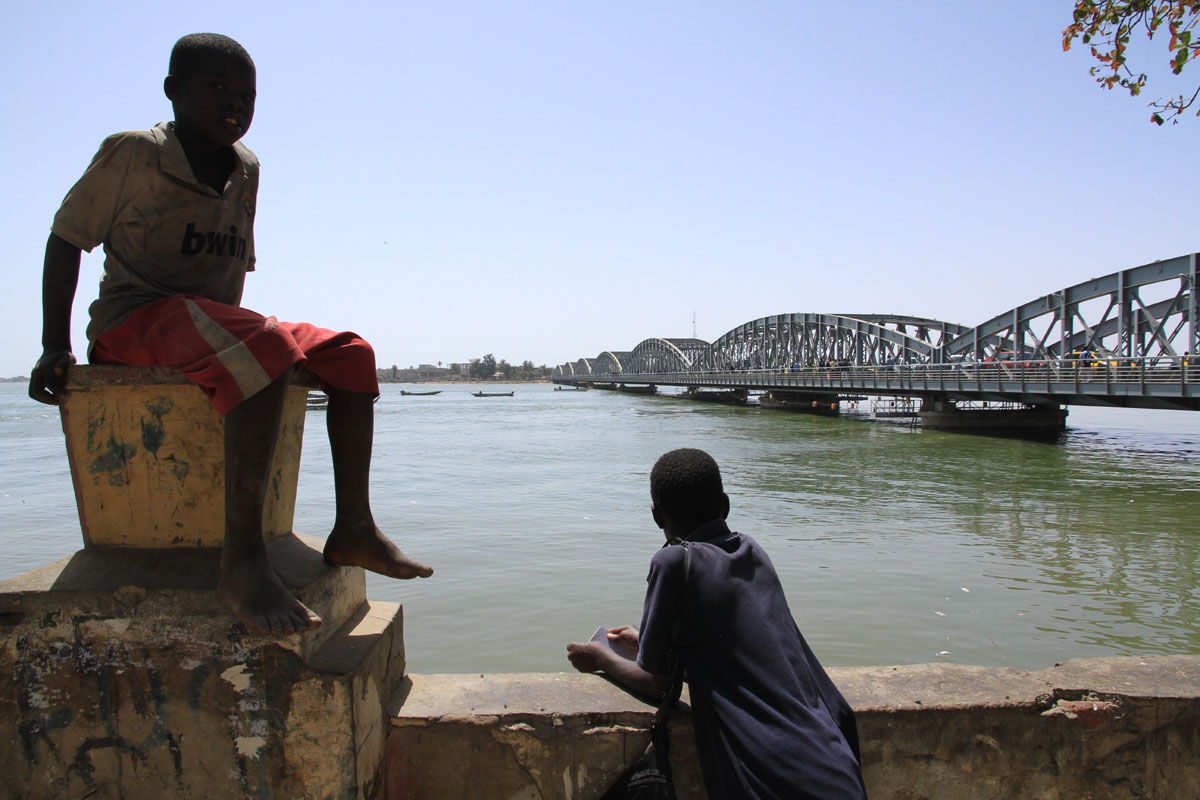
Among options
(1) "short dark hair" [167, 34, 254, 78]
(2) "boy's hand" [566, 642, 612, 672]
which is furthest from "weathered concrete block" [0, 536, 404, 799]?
(1) "short dark hair" [167, 34, 254, 78]

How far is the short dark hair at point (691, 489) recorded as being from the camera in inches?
84.0

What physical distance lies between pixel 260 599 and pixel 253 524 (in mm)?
180

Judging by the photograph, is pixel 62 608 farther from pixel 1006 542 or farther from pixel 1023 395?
pixel 1023 395

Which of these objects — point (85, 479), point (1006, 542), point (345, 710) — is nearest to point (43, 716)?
point (85, 479)

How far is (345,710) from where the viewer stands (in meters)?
1.85

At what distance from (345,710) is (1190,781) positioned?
7.17 feet

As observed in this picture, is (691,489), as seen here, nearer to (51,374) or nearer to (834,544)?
(51,374)

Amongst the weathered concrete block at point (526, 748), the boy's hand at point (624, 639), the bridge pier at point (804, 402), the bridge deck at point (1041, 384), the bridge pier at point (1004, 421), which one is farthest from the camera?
the bridge pier at point (804, 402)

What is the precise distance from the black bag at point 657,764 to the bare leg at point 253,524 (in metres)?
0.83

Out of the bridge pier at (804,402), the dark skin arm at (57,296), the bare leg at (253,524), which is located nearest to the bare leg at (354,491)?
the bare leg at (253,524)

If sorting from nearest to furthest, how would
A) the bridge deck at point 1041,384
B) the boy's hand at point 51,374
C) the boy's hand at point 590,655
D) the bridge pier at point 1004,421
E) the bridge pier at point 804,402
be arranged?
the boy's hand at point 51,374, the boy's hand at point 590,655, the bridge deck at point 1041,384, the bridge pier at point 1004,421, the bridge pier at point 804,402

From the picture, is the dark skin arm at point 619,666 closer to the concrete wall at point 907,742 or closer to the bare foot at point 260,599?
the concrete wall at point 907,742

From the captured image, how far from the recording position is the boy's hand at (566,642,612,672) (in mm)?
2207

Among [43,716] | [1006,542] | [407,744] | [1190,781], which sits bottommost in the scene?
[1006,542]
